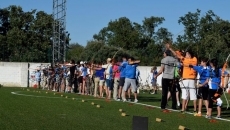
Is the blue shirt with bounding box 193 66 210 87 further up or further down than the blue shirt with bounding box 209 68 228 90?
further up

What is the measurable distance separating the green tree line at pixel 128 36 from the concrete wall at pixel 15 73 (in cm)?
1043

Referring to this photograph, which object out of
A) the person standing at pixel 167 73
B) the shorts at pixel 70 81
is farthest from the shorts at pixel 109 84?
the person standing at pixel 167 73

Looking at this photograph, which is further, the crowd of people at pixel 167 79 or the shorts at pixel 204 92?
the shorts at pixel 204 92

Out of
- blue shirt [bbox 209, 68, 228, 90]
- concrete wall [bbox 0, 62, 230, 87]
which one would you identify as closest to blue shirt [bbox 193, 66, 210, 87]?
blue shirt [bbox 209, 68, 228, 90]

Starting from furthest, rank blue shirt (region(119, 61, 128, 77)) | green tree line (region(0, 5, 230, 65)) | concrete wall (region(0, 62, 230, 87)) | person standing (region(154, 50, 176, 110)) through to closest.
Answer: green tree line (region(0, 5, 230, 65))
concrete wall (region(0, 62, 230, 87))
blue shirt (region(119, 61, 128, 77))
person standing (region(154, 50, 176, 110))

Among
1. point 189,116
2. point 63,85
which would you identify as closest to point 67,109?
point 189,116

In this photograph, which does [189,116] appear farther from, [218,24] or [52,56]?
[218,24]

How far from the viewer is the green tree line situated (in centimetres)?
7375

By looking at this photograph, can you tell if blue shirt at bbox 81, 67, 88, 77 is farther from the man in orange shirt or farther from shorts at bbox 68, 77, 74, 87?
the man in orange shirt

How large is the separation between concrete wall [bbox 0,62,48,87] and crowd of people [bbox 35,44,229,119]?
9.47m

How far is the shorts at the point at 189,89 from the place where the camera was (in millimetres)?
18734

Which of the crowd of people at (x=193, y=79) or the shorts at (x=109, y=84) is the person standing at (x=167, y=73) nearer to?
the crowd of people at (x=193, y=79)

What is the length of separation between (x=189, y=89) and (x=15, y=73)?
110 feet

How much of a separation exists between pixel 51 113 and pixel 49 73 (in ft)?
81.0
